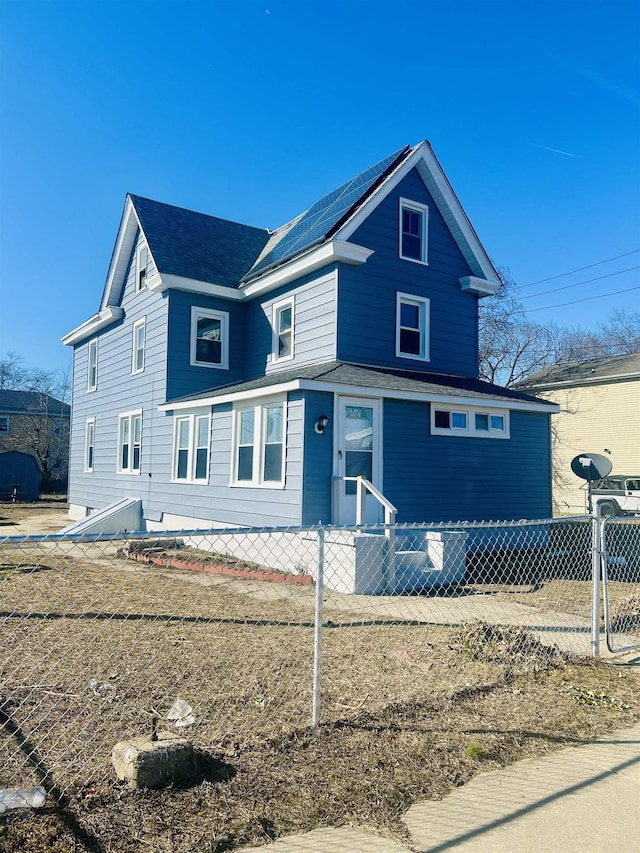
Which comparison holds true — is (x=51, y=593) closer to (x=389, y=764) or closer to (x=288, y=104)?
(x=389, y=764)

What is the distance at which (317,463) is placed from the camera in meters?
10.4

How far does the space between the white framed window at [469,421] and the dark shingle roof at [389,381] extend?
1.36 ft

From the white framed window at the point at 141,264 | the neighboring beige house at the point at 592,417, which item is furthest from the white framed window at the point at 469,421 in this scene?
the neighboring beige house at the point at 592,417

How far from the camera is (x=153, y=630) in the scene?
6.21 m

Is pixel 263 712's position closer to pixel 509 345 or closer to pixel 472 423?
pixel 472 423

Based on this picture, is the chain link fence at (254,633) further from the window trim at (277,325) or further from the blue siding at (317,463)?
the window trim at (277,325)

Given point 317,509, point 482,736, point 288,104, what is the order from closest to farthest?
point 482,736 < point 317,509 < point 288,104

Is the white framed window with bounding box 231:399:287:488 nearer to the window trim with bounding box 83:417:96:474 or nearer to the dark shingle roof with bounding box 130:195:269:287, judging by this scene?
the dark shingle roof with bounding box 130:195:269:287

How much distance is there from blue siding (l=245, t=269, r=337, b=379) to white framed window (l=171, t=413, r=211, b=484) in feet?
6.60

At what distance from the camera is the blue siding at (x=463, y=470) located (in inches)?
453

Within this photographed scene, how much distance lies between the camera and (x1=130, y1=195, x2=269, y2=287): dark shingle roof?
582 inches

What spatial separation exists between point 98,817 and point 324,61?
527 inches

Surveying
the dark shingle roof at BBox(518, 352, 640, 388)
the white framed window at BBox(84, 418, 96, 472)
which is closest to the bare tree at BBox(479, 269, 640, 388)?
the dark shingle roof at BBox(518, 352, 640, 388)

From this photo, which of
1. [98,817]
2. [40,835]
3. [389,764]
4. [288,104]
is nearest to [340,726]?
[389,764]
